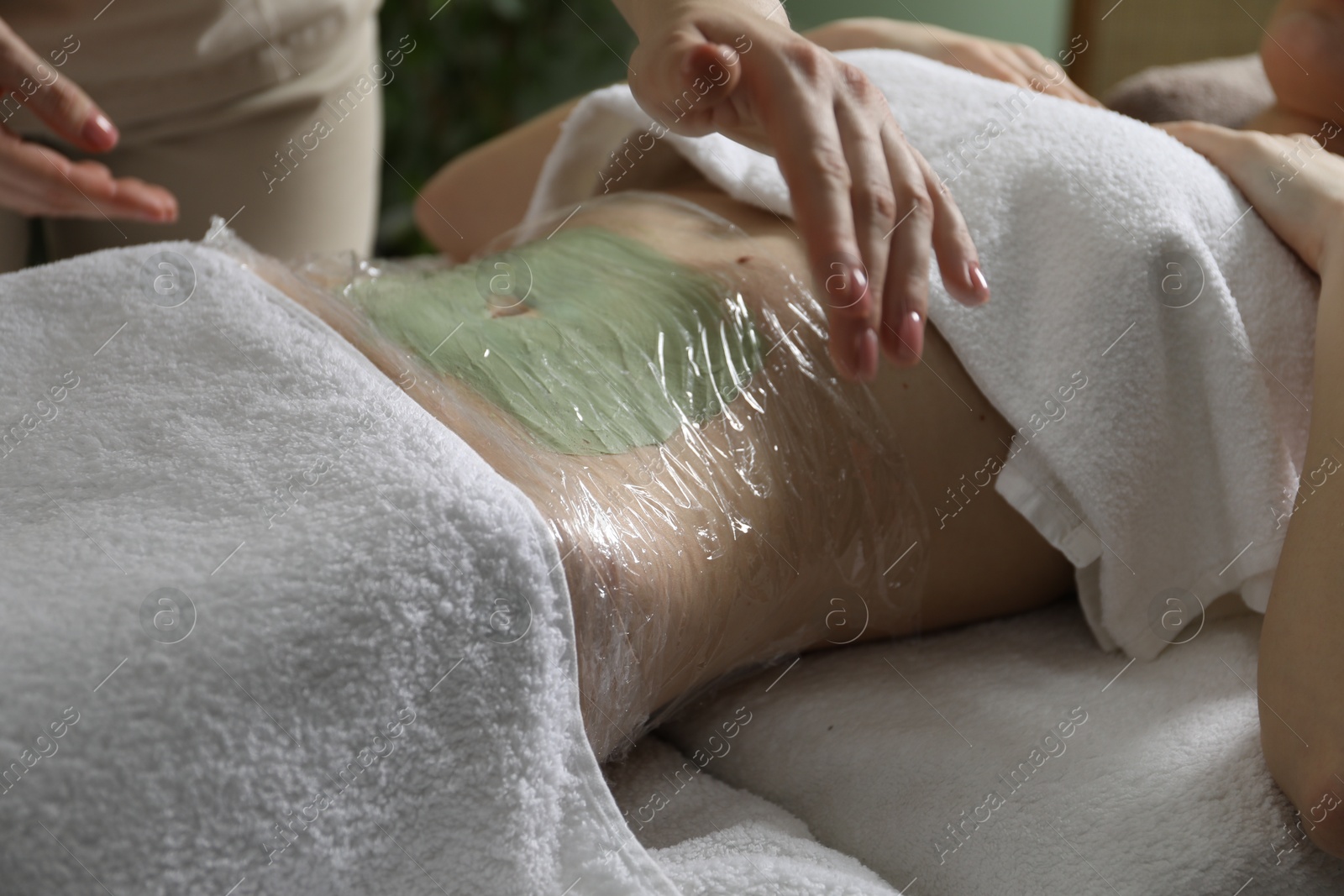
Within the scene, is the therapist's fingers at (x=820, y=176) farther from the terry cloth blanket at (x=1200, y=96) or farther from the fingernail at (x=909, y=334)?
the terry cloth blanket at (x=1200, y=96)

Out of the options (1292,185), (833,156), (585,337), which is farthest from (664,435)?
(1292,185)

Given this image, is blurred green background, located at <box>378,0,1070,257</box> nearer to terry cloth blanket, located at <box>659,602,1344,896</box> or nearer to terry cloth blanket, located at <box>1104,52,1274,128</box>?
terry cloth blanket, located at <box>1104,52,1274,128</box>

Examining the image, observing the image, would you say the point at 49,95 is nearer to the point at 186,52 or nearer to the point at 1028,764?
the point at 186,52

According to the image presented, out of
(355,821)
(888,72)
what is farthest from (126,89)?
(355,821)

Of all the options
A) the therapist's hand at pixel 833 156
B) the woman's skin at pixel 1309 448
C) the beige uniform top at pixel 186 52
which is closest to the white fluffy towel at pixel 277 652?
the therapist's hand at pixel 833 156

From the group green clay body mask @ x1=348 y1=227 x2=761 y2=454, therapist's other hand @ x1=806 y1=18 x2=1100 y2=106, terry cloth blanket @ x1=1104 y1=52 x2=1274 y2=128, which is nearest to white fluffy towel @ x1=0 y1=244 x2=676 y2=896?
green clay body mask @ x1=348 y1=227 x2=761 y2=454

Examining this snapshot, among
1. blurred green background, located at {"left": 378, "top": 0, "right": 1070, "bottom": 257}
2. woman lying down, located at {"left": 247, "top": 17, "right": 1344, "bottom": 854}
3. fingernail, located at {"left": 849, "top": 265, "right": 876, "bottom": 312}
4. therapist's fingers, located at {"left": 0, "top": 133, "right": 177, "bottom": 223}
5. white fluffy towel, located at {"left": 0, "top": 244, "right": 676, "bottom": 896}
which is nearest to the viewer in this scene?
white fluffy towel, located at {"left": 0, "top": 244, "right": 676, "bottom": 896}

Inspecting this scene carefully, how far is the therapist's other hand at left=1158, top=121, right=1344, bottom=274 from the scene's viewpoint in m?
0.80

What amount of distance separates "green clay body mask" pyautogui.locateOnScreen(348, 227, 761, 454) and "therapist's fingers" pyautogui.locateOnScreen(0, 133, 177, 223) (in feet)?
0.66

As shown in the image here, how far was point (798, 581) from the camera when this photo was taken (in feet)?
2.39

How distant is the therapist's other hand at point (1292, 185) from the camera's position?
80cm

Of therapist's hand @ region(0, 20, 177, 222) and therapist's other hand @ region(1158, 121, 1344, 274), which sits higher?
therapist's hand @ region(0, 20, 177, 222)

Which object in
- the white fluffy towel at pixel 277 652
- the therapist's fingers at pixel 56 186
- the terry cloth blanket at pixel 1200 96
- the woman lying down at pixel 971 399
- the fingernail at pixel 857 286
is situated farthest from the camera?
the terry cloth blanket at pixel 1200 96

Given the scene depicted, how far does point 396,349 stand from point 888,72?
1.68 ft
